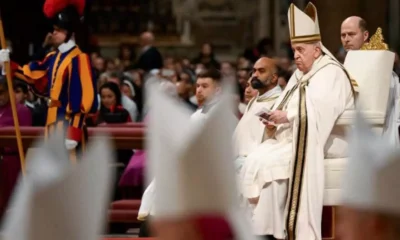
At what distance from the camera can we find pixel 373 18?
17422 mm

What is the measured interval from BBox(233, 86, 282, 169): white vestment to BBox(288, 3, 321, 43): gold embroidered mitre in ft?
1.79

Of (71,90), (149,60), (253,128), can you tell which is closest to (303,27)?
(253,128)

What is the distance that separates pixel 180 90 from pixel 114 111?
2.10 feet

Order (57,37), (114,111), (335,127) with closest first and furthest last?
1. (335,127)
2. (57,37)
3. (114,111)

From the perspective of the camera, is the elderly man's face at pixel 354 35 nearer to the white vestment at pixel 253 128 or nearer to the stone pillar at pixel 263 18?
the white vestment at pixel 253 128

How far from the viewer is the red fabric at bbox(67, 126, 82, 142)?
9859 millimetres

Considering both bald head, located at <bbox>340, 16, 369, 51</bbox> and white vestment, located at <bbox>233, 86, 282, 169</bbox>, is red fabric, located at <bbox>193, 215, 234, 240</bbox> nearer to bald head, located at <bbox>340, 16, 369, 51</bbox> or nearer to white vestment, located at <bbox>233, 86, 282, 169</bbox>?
white vestment, located at <bbox>233, 86, 282, 169</bbox>

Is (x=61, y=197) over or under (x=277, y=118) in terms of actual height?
over

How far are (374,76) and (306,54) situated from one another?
0.46 metres

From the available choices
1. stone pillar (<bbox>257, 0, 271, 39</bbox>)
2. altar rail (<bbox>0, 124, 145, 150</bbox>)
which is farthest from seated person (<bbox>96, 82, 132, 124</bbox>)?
stone pillar (<bbox>257, 0, 271, 39</bbox>)

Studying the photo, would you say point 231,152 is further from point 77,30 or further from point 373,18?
point 373,18

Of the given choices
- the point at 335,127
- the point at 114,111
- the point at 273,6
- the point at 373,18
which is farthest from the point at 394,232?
the point at 273,6

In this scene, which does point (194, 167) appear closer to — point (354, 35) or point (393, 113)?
point (393, 113)

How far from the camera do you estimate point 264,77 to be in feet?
30.1
